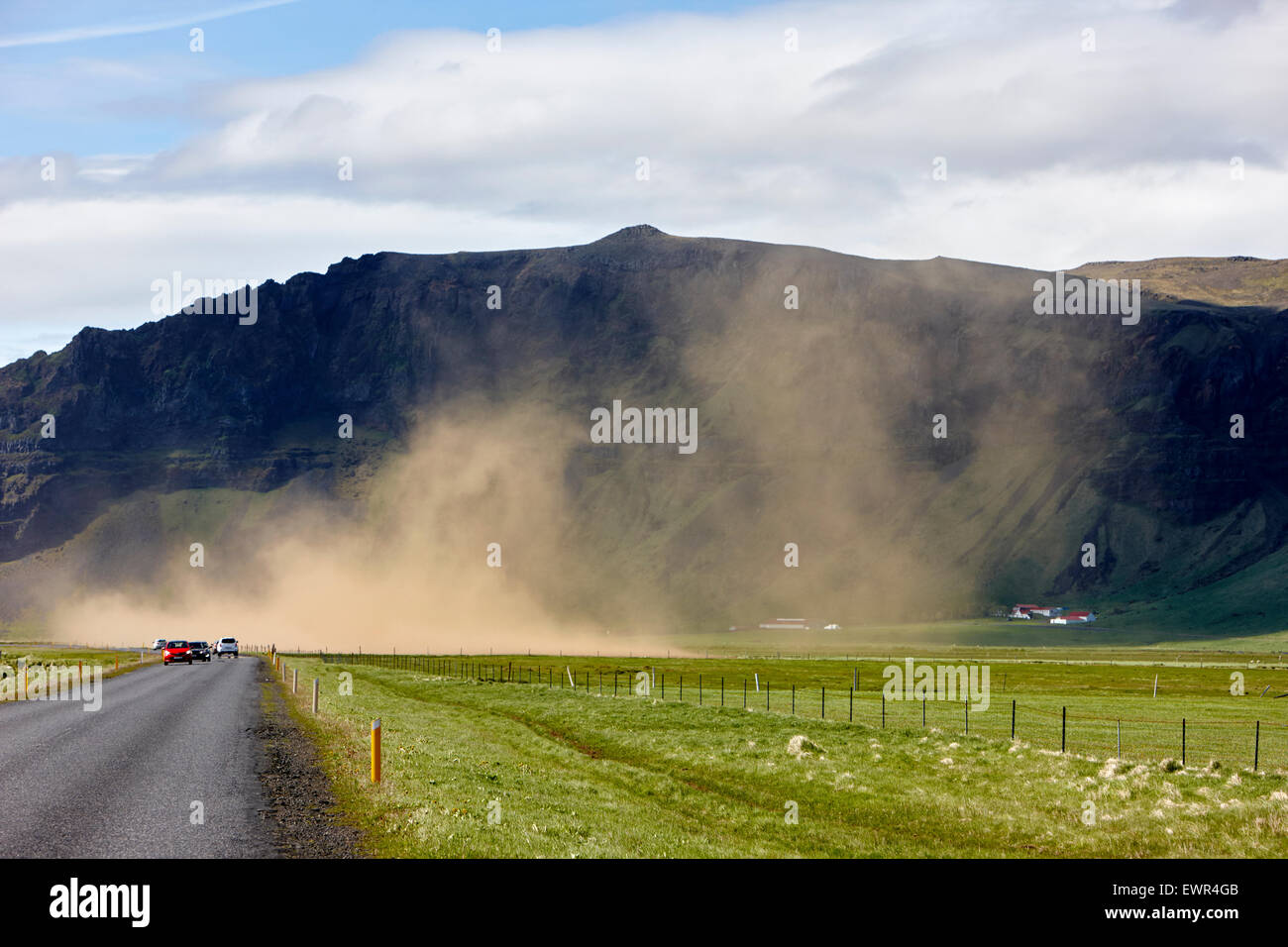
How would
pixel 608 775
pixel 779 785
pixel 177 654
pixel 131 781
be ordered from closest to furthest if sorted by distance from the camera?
pixel 131 781
pixel 779 785
pixel 608 775
pixel 177 654

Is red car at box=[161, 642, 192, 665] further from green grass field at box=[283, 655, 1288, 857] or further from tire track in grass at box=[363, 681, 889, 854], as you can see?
tire track in grass at box=[363, 681, 889, 854]

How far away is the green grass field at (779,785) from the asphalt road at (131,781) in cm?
228

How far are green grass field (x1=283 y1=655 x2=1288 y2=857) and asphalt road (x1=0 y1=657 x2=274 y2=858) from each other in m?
2.28

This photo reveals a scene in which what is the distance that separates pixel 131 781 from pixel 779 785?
54.9 feet

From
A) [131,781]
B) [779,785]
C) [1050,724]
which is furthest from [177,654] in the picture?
[131,781]

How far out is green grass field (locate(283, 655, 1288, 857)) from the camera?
22969 mm

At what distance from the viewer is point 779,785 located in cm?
3316

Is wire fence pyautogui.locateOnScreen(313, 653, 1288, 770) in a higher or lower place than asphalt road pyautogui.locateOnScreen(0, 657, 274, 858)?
lower

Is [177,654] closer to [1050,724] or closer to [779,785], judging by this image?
[1050,724]

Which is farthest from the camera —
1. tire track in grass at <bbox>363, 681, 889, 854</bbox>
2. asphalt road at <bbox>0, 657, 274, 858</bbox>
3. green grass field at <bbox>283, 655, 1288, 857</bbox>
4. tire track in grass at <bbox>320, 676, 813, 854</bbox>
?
tire track in grass at <bbox>363, 681, 889, 854</bbox>

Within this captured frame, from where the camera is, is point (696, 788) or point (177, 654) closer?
point (696, 788)

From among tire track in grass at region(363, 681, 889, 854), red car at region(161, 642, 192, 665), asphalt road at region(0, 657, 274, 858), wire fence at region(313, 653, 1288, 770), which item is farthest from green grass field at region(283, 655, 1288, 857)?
red car at region(161, 642, 192, 665)

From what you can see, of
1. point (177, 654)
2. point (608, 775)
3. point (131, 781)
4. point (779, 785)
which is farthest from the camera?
point (177, 654)

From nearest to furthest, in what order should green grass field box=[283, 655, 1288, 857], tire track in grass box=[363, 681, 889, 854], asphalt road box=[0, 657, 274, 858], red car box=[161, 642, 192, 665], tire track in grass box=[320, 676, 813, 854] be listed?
asphalt road box=[0, 657, 274, 858] < green grass field box=[283, 655, 1288, 857] < tire track in grass box=[320, 676, 813, 854] < tire track in grass box=[363, 681, 889, 854] < red car box=[161, 642, 192, 665]
